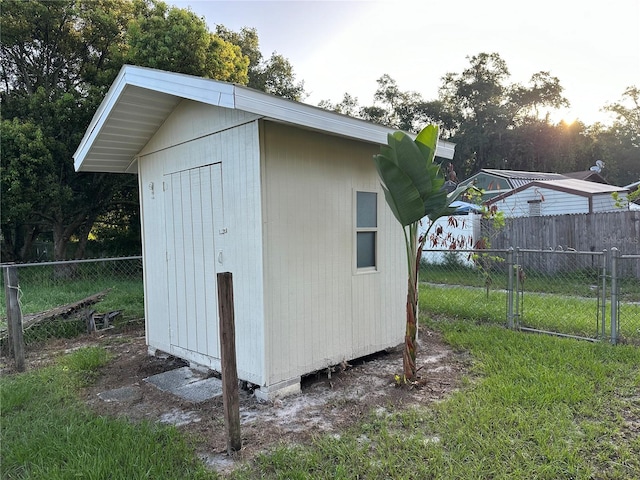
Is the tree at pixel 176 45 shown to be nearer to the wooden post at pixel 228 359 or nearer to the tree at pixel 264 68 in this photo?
the tree at pixel 264 68

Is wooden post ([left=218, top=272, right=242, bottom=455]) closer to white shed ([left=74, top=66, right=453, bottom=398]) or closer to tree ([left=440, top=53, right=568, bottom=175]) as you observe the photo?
white shed ([left=74, top=66, right=453, bottom=398])

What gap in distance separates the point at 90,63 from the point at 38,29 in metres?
1.24

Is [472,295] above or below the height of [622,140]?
below

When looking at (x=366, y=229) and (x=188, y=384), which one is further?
(x=366, y=229)

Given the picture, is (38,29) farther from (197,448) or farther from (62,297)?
(197,448)

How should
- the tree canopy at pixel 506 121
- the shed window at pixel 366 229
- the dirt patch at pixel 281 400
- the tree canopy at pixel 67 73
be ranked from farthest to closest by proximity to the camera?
1. the tree canopy at pixel 506 121
2. the tree canopy at pixel 67 73
3. the shed window at pixel 366 229
4. the dirt patch at pixel 281 400

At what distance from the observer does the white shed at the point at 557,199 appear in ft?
38.7

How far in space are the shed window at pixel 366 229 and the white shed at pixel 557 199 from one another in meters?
8.33

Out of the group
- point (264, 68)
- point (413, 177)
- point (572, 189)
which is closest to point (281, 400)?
point (413, 177)

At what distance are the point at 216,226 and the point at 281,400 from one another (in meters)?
1.69

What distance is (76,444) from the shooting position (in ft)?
8.83

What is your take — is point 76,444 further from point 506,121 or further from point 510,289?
point 506,121

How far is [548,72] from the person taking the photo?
28125 millimetres

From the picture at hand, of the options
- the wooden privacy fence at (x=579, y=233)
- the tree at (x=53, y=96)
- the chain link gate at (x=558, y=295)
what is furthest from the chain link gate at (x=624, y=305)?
the tree at (x=53, y=96)
